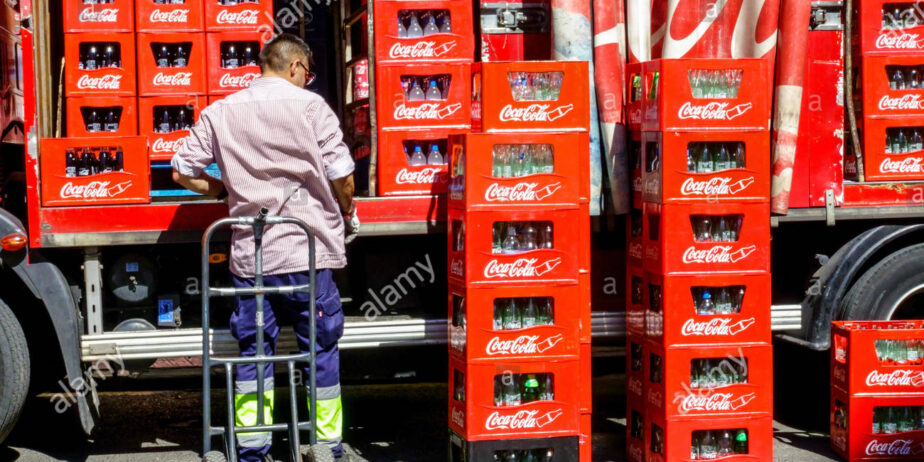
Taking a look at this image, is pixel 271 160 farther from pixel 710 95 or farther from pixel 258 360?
pixel 710 95

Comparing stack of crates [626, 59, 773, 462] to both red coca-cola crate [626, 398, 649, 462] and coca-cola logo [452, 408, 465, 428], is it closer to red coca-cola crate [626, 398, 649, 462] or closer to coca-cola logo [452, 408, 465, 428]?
red coca-cola crate [626, 398, 649, 462]

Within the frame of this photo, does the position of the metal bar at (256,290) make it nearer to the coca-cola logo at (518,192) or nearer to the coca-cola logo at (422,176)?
the coca-cola logo at (518,192)

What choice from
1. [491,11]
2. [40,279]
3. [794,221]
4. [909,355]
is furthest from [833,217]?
[40,279]

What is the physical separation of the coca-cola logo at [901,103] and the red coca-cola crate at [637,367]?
191 centimetres

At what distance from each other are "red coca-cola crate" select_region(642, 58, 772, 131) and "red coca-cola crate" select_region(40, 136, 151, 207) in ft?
8.72

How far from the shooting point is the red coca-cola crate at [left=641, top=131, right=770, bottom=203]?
585cm

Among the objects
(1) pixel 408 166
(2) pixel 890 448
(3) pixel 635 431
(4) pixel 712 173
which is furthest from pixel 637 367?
(1) pixel 408 166

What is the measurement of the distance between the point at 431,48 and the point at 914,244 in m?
3.03

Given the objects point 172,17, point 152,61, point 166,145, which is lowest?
point 166,145

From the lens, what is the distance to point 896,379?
634cm

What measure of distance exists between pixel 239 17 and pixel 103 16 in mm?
721

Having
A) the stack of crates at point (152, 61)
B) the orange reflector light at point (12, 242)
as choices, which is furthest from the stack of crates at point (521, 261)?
the orange reflector light at point (12, 242)

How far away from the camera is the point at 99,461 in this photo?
6.48m

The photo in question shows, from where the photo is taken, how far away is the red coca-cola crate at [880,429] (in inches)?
249
